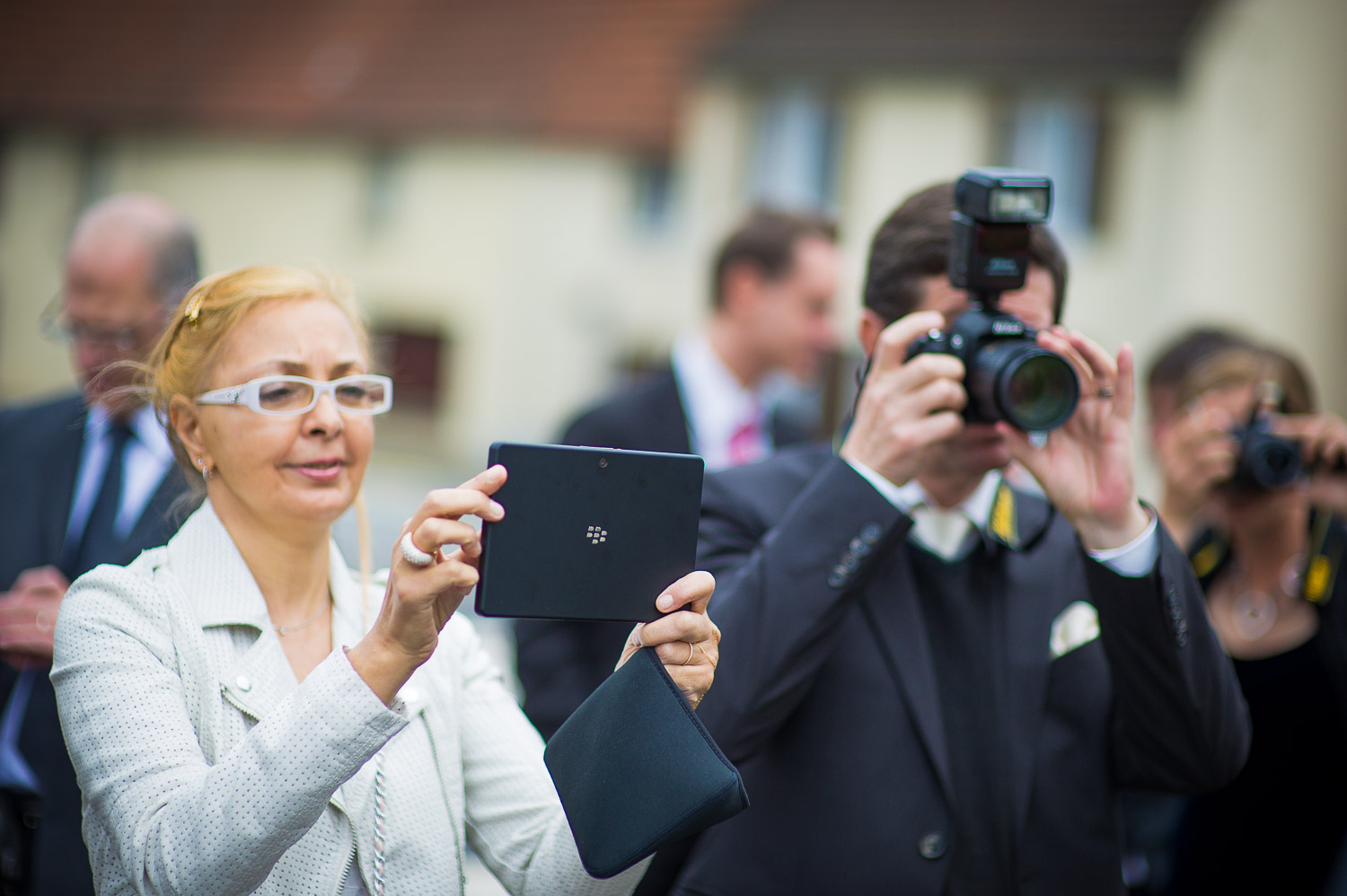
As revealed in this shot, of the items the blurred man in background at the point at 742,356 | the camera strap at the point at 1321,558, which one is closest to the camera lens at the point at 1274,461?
the camera strap at the point at 1321,558

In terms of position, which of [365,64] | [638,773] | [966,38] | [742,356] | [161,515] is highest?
[365,64]

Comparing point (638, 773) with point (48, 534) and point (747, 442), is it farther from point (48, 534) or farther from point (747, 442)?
point (747, 442)

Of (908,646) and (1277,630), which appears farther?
(1277,630)

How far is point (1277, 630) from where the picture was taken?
134 inches

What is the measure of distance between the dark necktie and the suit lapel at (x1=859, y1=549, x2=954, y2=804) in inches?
69.7

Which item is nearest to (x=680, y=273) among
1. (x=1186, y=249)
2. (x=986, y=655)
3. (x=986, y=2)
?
(x=986, y=2)

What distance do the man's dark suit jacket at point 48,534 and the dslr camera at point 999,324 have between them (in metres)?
1.52

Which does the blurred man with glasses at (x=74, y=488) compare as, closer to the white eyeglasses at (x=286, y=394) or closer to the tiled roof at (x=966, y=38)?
the white eyeglasses at (x=286, y=394)

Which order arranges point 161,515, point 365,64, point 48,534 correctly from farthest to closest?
1. point 365,64
2. point 48,534
3. point 161,515

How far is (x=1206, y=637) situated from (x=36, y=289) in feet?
83.5

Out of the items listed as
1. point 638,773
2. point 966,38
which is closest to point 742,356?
point 638,773

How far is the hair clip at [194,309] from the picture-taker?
2.07 metres

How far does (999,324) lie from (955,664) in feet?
1.93

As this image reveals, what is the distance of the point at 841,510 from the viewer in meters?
2.04
